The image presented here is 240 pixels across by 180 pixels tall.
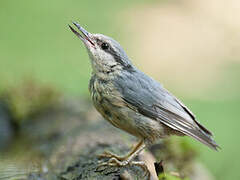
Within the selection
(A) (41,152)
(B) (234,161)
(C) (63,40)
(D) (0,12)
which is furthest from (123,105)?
(D) (0,12)

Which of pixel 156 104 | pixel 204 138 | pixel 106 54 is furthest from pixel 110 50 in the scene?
pixel 204 138

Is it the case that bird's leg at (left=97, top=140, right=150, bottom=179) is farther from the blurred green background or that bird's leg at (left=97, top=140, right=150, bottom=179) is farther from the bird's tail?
the blurred green background

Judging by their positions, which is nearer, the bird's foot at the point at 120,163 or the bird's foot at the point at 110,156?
the bird's foot at the point at 120,163

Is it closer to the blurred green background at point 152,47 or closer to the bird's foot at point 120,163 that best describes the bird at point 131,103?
the bird's foot at point 120,163

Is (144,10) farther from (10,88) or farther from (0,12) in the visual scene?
(10,88)

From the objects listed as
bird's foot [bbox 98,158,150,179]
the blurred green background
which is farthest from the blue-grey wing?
the blurred green background

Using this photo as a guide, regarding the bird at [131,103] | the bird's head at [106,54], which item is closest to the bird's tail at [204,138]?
the bird at [131,103]

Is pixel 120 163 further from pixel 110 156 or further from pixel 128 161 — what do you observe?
pixel 110 156
